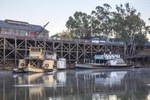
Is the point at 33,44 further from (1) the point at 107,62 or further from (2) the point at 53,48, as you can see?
(1) the point at 107,62

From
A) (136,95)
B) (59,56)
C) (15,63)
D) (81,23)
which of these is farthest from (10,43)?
(136,95)

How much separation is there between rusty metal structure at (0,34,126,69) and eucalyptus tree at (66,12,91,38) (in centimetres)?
1730

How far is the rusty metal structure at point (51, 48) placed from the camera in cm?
7125

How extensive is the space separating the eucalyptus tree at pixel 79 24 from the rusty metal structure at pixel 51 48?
Answer: 56.8ft

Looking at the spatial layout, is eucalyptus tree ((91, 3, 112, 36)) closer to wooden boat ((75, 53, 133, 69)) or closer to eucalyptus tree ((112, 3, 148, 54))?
eucalyptus tree ((112, 3, 148, 54))

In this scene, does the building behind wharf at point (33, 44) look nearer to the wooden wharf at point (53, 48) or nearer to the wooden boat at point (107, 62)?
the wooden wharf at point (53, 48)

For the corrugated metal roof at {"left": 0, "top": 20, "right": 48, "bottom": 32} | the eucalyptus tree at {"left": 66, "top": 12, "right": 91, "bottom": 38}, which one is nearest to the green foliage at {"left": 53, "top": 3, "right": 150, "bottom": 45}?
the eucalyptus tree at {"left": 66, "top": 12, "right": 91, "bottom": 38}

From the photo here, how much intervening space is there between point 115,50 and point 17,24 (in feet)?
105

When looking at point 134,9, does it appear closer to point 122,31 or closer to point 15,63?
point 122,31

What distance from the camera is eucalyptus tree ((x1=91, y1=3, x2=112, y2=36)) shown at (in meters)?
112

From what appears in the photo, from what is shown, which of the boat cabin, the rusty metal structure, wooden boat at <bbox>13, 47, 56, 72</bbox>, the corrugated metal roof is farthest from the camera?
the corrugated metal roof

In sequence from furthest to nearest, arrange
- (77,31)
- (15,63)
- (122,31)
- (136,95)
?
1. (77,31)
2. (122,31)
3. (15,63)
4. (136,95)

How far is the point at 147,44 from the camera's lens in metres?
117

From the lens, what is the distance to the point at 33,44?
3091 inches
